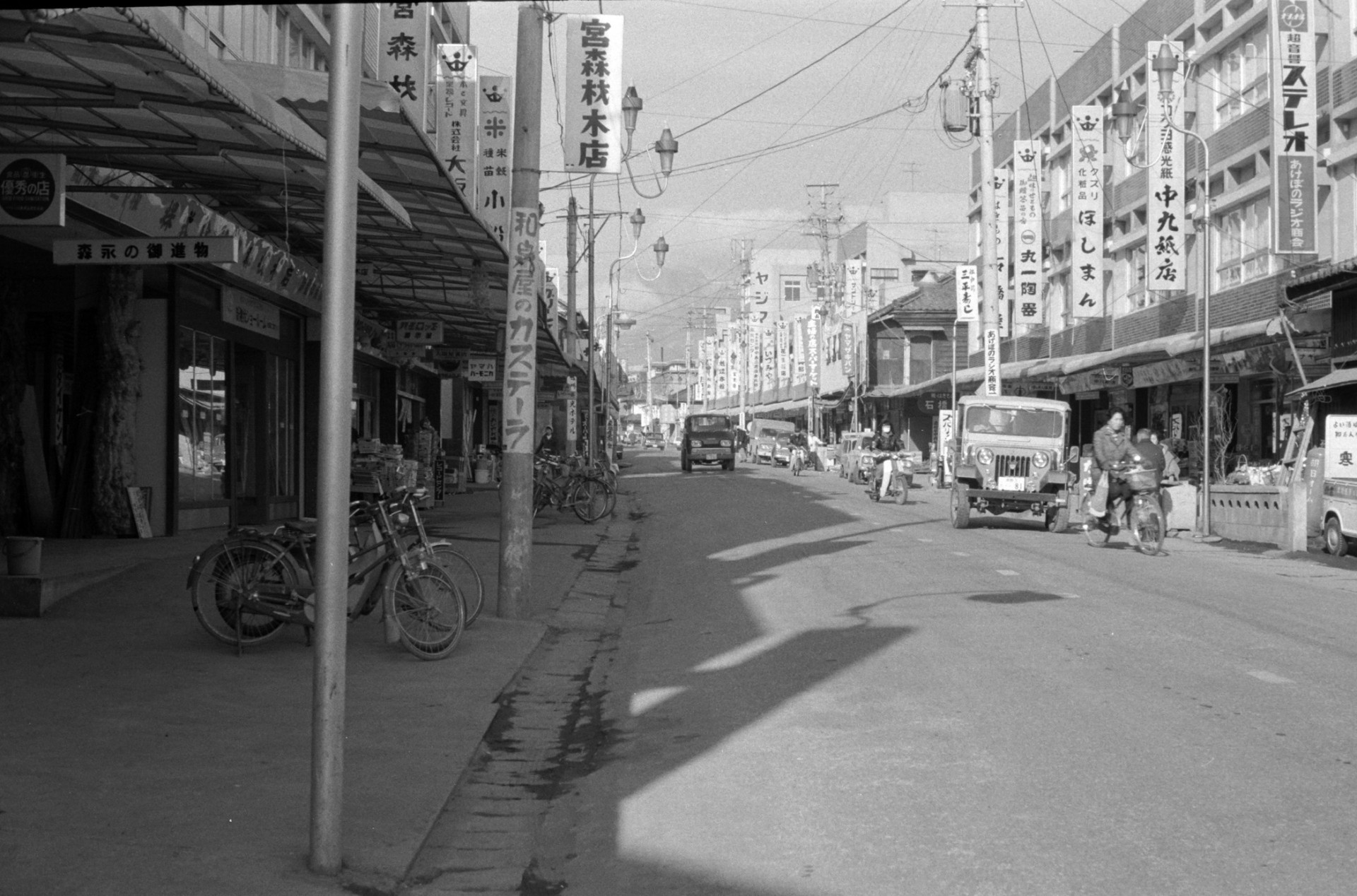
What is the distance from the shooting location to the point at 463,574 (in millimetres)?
11109

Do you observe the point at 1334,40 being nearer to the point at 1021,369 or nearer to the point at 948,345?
the point at 1021,369

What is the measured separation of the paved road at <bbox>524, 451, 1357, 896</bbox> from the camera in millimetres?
5312

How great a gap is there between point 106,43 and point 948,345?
→ 64.7 meters

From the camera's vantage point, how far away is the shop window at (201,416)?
1805cm

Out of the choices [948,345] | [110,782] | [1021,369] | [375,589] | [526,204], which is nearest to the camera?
[110,782]

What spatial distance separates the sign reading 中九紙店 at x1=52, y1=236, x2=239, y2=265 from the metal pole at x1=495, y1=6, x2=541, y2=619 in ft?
12.1

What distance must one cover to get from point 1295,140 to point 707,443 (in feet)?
111

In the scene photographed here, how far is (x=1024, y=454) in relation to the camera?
24.2 meters

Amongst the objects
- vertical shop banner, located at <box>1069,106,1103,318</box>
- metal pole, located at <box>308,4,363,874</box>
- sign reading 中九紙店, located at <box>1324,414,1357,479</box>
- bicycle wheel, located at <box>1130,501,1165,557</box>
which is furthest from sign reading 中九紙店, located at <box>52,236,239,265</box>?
vertical shop banner, located at <box>1069,106,1103,318</box>

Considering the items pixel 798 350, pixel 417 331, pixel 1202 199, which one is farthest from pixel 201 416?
pixel 798 350

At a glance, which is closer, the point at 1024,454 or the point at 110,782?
the point at 110,782

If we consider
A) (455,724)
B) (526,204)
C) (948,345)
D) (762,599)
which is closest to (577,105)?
(526,204)

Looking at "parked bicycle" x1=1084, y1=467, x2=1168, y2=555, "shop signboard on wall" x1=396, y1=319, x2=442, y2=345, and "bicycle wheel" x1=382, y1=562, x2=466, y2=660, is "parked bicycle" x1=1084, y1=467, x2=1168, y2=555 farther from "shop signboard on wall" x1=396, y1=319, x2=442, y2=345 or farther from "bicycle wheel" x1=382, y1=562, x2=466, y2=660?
"shop signboard on wall" x1=396, y1=319, x2=442, y2=345

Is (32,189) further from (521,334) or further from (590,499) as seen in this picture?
(590,499)
